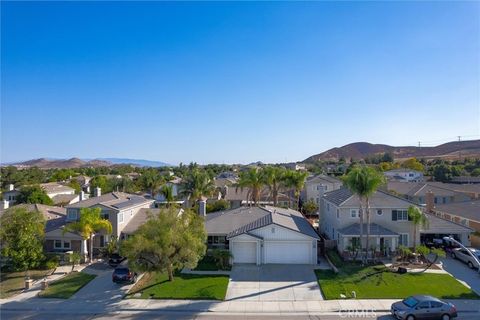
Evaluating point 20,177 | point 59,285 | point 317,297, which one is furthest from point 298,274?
point 20,177

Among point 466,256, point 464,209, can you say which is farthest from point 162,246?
point 464,209

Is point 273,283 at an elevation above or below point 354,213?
below

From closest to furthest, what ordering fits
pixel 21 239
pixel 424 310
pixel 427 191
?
pixel 424 310
pixel 21 239
pixel 427 191

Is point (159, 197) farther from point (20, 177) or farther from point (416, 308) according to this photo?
point (20, 177)

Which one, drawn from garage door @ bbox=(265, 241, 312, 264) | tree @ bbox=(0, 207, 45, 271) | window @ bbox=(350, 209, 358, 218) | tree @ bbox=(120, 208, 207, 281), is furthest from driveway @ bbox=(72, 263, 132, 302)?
window @ bbox=(350, 209, 358, 218)

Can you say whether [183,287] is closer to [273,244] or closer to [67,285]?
[67,285]
